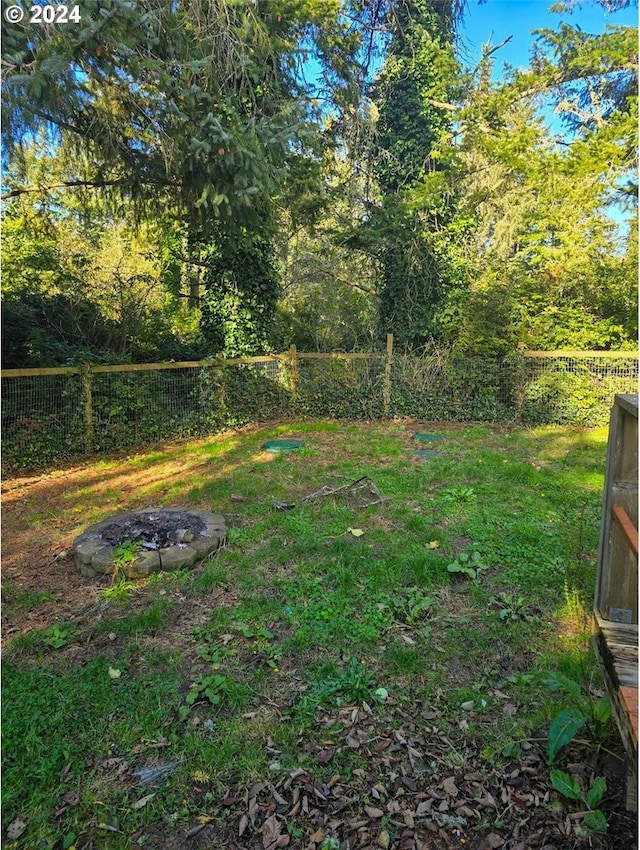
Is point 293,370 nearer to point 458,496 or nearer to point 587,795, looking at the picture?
point 458,496

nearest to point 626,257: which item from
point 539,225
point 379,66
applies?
point 539,225

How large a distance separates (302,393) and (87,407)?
158 inches

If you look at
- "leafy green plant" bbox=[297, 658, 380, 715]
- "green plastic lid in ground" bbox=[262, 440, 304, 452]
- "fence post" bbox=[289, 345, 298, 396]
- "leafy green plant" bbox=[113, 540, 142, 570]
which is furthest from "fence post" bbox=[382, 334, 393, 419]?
"leafy green plant" bbox=[297, 658, 380, 715]

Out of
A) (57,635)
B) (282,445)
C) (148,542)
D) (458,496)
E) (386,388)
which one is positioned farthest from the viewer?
(386,388)

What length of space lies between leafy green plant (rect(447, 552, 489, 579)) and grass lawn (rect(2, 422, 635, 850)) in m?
0.02

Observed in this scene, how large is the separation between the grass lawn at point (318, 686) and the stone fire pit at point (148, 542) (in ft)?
0.38

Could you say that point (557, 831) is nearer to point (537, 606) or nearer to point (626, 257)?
point (537, 606)

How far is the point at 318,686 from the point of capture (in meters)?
2.33

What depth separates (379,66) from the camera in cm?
1085

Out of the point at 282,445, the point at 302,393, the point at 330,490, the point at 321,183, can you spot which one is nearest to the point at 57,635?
the point at 330,490

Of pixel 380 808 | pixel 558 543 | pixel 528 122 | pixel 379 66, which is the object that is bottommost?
pixel 380 808

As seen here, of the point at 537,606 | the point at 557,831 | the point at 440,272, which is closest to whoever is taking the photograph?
the point at 557,831

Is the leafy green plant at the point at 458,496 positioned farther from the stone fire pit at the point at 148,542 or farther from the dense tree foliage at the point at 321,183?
the dense tree foliage at the point at 321,183

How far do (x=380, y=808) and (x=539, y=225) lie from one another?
10260 millimetres
